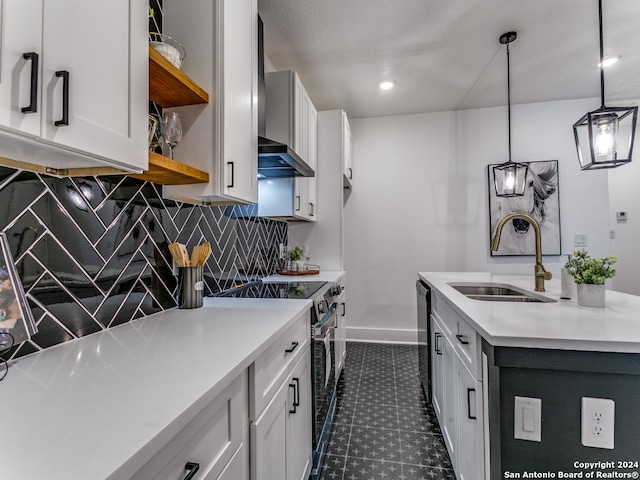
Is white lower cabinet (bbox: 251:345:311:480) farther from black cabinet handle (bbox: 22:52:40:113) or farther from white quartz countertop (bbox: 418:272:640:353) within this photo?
black cabinet handle (bbox: 22:52:40:113)

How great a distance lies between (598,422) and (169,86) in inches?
72.7

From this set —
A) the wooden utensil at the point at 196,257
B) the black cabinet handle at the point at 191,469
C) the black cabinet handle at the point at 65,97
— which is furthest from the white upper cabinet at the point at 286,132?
the black cabinet handle at the point at 191,469

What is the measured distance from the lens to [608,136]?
5.48ft

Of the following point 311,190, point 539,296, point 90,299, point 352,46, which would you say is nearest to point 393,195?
point 311,190

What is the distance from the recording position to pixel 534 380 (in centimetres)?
102

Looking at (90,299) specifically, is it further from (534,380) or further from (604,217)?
(604,217)

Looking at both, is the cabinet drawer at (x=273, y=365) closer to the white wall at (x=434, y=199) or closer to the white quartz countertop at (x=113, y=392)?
the white quartz countertop at (x=113, y=392)

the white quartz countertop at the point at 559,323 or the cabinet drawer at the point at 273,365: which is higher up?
the white quartz countertop at the point at 559,323

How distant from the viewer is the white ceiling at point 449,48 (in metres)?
2.07

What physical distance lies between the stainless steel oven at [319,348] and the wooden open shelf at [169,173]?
713 mm

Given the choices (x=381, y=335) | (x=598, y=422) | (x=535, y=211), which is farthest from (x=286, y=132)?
(x=535, y=211)

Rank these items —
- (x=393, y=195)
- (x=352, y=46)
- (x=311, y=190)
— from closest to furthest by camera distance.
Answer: (x=352, y=46)
(x=311, y=190)
(x=393, y=195)

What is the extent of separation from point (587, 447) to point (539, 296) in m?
0.89

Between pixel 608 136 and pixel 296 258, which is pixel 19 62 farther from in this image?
pixel 296 258
